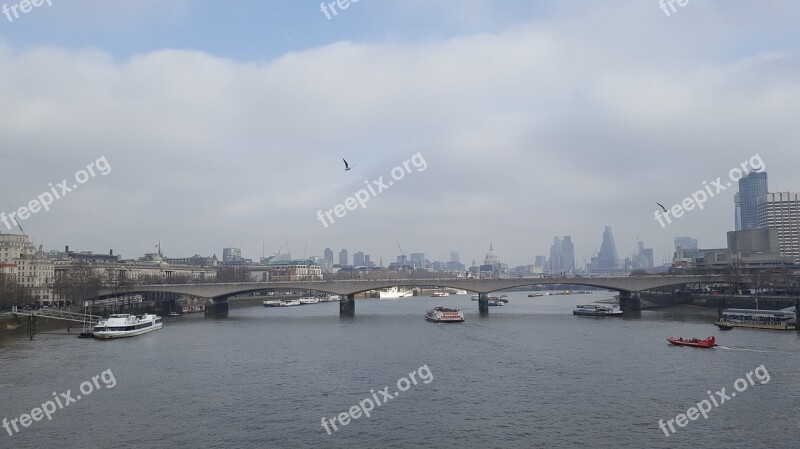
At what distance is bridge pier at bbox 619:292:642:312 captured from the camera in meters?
97.9

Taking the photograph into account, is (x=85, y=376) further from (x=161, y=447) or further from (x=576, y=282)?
(x=576, y=282)

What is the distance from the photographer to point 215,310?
332ft

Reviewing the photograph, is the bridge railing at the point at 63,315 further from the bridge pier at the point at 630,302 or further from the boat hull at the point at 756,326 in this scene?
the bridge pier at the point at 630,302

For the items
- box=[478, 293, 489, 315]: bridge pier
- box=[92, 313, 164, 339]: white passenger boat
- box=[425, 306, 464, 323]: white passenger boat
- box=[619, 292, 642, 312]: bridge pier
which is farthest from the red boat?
box=[92, 313, 164, 339]: white passenger boat

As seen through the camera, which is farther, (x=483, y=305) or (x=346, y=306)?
(x=483, y=305)

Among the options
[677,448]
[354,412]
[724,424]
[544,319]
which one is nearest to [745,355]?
[724,424]

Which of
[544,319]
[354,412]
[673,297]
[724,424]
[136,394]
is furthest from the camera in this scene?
[673,297]

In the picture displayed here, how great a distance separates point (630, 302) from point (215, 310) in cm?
7008

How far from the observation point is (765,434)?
26.5 metres

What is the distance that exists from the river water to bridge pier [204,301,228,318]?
1487 inches

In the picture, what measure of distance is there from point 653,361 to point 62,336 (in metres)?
59.4

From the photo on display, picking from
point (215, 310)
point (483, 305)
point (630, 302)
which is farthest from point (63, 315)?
point (630, 302)

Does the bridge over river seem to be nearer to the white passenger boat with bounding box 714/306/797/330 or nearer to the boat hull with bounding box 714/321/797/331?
the white passenger boat with bounding box 714/306/797/330

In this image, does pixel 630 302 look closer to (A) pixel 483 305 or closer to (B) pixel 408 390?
(A) pixel 483 305
